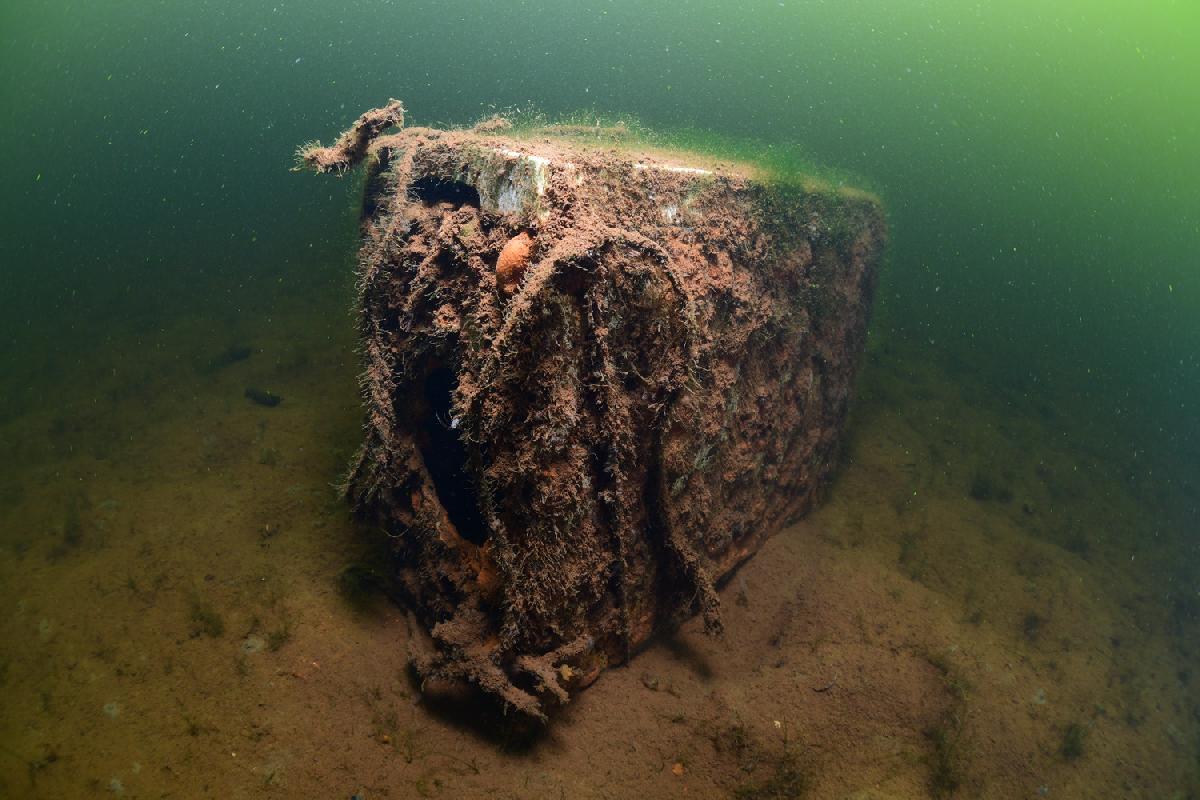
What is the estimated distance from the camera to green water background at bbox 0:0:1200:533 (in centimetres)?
1344

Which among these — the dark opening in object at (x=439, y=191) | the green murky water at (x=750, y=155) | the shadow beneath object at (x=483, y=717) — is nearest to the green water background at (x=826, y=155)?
the green murky water at (x=750, y=155)

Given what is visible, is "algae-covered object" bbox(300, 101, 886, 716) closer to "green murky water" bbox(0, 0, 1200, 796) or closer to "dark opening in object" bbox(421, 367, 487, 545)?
"dark opening in object" bbox(421, 367, 487, 545)

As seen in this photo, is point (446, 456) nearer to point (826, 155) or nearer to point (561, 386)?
point (561, 386)

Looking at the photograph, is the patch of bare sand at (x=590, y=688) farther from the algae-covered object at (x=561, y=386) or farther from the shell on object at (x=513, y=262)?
the shell on object at (x=513, y=262)

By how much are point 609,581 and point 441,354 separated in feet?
6.52

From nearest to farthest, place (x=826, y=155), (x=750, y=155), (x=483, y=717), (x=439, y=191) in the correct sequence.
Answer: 1. (x=483, y=717)
2. (x=439, y=191)
3. (x=750, y=155)
4. (x=826, y=155)

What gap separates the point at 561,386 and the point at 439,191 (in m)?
2.49

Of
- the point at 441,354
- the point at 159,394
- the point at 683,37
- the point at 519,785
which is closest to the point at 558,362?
the point at 441,354

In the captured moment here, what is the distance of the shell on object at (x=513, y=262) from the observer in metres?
3.18

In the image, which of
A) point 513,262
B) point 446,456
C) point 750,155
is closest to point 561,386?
point 513,262

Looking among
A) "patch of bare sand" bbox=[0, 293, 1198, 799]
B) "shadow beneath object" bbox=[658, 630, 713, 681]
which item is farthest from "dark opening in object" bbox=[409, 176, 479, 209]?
"shadow beneath object" bbox=[658, 630, 713, 681]

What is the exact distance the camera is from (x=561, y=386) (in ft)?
10.4

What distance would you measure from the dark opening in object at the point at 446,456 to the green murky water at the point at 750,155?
3025 mm

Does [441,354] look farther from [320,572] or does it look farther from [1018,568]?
[1018,568]
